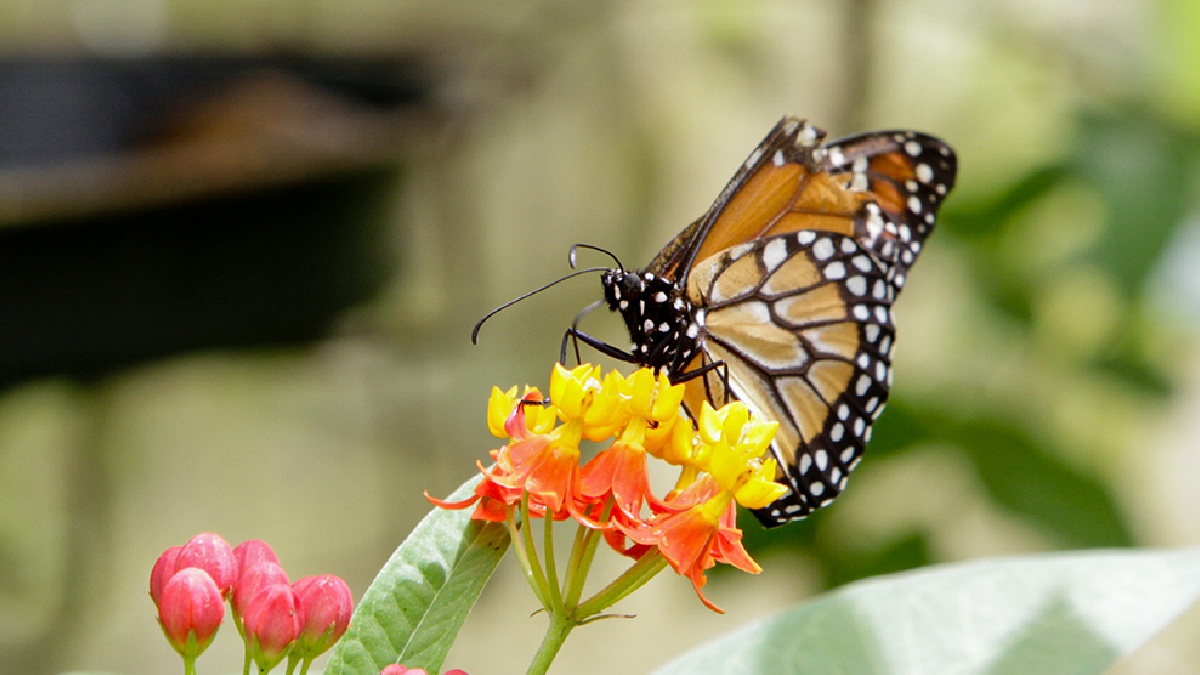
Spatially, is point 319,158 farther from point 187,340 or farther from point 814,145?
point 814,145

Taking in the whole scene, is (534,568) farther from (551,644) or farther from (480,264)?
(480,264)

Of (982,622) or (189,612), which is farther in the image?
(982,622)

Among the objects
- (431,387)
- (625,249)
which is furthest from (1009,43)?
(431,387)

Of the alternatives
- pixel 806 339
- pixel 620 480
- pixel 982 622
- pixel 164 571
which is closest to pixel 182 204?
pixel 806 339

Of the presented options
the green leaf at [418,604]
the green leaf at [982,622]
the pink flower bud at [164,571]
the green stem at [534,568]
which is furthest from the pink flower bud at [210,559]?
the green leaf at [982,622]

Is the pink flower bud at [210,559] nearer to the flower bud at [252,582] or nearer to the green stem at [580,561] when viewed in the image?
the flower bud at [252,582]

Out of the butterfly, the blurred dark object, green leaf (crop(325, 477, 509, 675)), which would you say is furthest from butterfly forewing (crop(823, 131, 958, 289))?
the blurred dark object

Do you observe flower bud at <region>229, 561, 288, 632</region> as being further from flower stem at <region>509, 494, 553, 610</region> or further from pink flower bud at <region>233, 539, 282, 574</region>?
flower stem at <region>509, 494, 553, 610</region>
